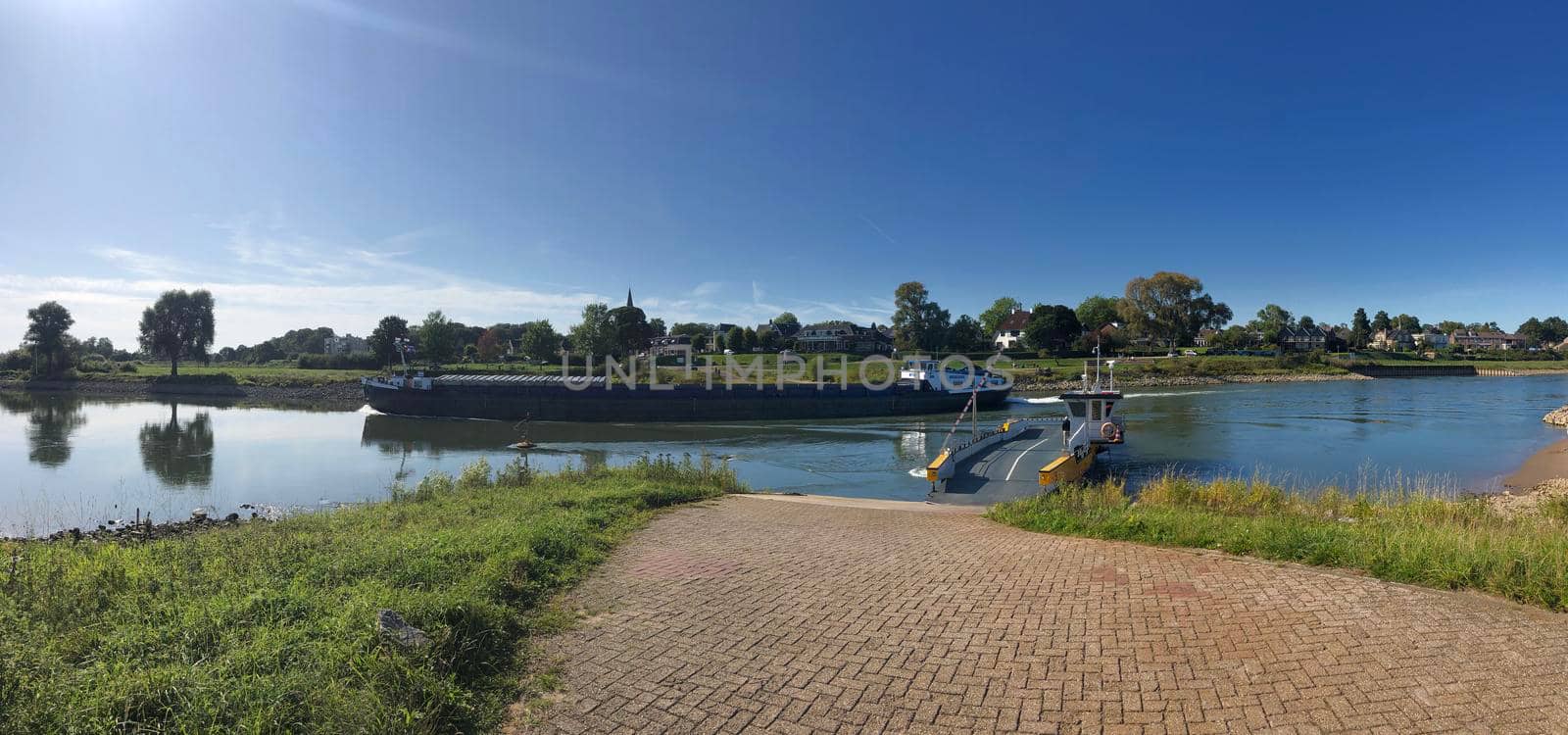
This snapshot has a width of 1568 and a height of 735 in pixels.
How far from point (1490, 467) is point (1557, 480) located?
419cm

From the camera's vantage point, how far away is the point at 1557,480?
17.7 metres

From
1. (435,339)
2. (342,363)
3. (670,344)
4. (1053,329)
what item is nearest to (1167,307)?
(1053,329)

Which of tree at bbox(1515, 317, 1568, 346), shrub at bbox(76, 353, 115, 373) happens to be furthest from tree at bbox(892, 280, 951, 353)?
tree at bbox(1515, 317, 1568, 346)

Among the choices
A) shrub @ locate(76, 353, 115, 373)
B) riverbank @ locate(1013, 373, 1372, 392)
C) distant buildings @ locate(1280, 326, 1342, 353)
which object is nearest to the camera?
riverbank @ locate(1013, 373, 1372, 392)

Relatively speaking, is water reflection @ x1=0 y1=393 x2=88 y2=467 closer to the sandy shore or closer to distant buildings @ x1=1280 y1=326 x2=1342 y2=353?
the sandy shore

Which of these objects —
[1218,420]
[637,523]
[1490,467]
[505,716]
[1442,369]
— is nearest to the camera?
[505,716]

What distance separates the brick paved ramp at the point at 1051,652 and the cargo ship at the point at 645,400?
35706mm

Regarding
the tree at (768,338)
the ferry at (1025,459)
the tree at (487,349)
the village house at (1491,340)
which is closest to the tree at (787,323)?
the tree at (768,338)

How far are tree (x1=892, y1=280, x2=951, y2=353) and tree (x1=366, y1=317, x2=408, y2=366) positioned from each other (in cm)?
6350

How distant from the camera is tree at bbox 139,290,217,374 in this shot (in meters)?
75.4

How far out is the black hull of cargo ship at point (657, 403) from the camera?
42250 millimetres

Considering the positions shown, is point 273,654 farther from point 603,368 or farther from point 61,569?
point 603,368

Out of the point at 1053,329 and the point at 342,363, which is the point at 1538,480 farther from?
the point at 342,363

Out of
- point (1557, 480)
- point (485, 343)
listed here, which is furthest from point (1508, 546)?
point (485, 343)
